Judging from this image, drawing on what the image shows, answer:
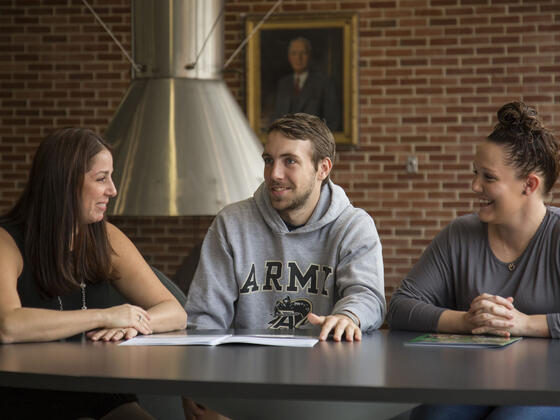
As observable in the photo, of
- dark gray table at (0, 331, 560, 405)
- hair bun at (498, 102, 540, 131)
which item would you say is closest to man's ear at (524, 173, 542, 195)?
hair bun at (498, 102, 540, 131)

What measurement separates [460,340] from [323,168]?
79 cm

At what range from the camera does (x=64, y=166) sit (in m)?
2.06

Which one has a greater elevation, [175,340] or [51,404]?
[175,340]

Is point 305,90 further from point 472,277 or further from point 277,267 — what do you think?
point 472,277

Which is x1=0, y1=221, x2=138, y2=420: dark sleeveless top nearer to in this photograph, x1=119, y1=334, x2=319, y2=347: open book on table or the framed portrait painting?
x1=119, y1=334, x2=319, y2=347: open book on table

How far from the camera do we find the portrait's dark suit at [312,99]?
4.93 metres

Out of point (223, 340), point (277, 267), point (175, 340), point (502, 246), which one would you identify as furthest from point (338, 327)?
point (502, 246)

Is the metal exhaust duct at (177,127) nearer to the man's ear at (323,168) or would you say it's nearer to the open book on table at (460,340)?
the man's ear at (323,168)

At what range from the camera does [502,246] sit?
213 centimetres

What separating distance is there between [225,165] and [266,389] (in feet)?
7.37

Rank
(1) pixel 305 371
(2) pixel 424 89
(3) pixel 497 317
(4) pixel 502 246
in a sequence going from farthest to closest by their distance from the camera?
(2) pixel 424 89 < (4) pixel 502 246 < (3) pixel 497 317 < (1) pixel 305 371

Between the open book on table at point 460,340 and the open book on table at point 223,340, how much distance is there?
9.9 inches

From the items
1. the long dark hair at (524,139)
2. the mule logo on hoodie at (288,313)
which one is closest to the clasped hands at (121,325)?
the mule logo on hoodie at (288,313)

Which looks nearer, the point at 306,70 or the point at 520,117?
the point at 520,117
